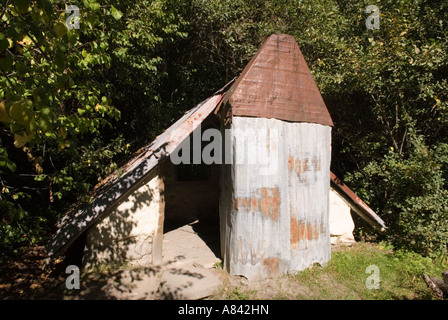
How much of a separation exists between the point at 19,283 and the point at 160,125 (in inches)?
230

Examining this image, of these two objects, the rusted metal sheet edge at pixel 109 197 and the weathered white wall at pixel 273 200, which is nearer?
the weathered white wall at pixel 273 200

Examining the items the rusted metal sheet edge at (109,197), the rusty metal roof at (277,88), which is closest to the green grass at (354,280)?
the rusted metal sheet edge at (109,197)

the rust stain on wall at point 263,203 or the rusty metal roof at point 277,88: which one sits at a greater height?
the rusty metal roof at point 277,88

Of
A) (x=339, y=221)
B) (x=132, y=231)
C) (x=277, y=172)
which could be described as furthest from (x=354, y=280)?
(x=132, y=231)

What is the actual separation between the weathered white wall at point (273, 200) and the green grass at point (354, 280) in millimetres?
225

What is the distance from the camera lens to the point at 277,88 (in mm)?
4566

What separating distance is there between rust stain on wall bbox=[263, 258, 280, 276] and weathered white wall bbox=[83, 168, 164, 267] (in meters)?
2.26

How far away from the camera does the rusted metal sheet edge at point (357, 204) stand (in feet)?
19.0

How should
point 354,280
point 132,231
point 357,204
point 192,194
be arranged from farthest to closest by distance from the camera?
1. point 192,194
2. point 357,204
3. point 132,231
4. point 354,280

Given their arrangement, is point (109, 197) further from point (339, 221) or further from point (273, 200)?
point (339, 221)

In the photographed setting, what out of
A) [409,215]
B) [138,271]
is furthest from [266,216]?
[409,215]

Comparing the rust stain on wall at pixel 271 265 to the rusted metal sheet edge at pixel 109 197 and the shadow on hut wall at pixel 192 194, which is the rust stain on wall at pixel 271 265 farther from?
the shadow on hut wall at pixel 192 194

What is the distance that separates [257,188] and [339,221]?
2.77 m
